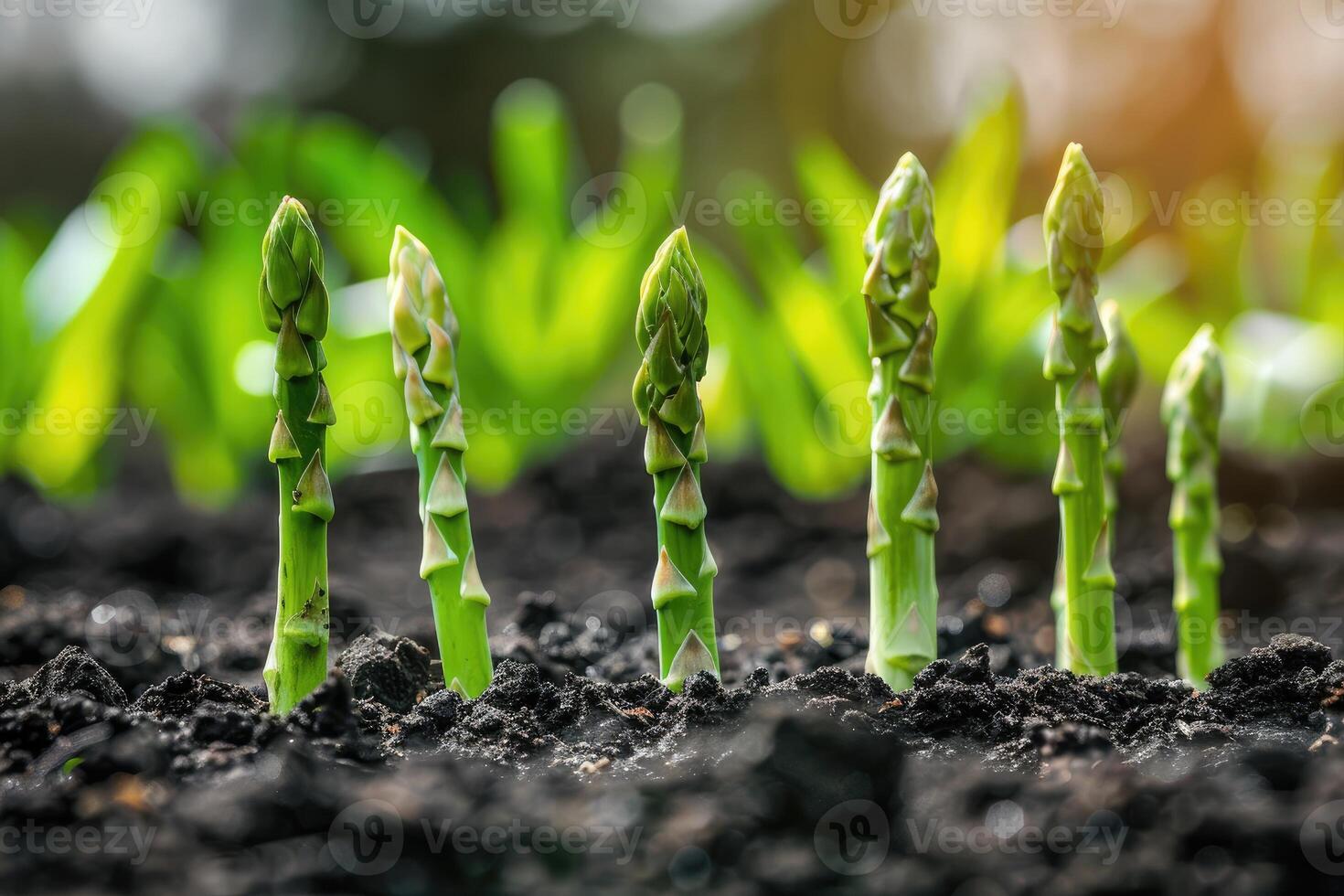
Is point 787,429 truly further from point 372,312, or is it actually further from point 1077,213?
point 1077,213

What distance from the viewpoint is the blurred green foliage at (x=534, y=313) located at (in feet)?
12.9

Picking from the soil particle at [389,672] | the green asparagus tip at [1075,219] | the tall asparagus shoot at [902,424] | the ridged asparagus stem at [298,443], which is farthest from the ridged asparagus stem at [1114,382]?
the ridged asparagus stem at [298,443]

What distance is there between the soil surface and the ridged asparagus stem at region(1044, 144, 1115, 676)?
115mm

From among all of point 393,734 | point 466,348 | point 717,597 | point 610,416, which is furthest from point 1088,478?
point 610,416

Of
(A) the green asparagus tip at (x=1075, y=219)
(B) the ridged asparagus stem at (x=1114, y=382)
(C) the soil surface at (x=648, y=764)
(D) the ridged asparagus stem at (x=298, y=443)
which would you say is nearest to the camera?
(C) the soil surface at (x=648, y=764)

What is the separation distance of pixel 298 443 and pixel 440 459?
22cm

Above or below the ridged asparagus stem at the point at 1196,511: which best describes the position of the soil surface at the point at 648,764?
below

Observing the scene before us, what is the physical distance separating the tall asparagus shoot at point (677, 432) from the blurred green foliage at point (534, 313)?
2330mm

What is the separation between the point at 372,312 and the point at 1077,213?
288cm

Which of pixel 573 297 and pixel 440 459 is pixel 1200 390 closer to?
pixel 440 459

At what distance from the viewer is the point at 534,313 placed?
4.36 m

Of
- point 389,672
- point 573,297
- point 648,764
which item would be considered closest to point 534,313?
point 573,297

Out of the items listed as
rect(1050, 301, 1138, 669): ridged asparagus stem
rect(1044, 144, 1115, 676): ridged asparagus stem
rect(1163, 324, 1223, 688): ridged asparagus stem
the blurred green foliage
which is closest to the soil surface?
rect(1044, 144, 1115, 676): ridged asparagus stem

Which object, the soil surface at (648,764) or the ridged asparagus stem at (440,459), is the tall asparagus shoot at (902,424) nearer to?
the soil surface at (648,764)
